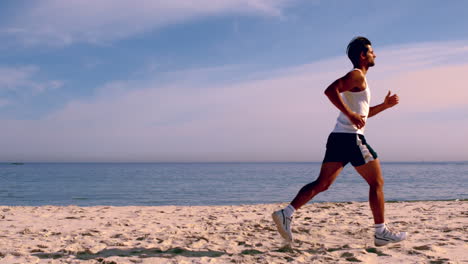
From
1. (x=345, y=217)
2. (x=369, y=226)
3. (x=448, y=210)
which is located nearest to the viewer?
(x=369, y=226)

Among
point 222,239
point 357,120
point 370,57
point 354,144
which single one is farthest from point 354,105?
point 222,239

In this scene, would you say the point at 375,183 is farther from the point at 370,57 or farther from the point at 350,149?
the point at 370,57

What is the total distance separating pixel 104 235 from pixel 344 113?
3.53m

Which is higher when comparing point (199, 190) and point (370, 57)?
point (370, 57)

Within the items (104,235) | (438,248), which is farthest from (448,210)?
(104,235)

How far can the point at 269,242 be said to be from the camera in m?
4.79

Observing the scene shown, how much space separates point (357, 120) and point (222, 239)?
84.8 inches

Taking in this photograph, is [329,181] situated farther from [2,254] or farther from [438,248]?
[2,254]

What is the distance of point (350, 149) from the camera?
4.15m

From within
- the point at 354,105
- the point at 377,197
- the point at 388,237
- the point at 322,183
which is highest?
the point at 354,105

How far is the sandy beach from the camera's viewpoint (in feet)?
13.4

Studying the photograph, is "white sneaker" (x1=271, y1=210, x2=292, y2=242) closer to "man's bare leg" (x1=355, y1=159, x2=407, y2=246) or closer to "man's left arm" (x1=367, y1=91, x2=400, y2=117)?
"man's bare leg" (x1=355, y1=159, x2=407, y2=246)

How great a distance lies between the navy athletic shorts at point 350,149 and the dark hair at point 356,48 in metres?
0.79

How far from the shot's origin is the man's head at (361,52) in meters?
4.32
